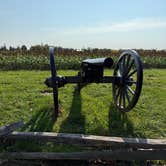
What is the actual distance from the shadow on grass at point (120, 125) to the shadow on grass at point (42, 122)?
0.95 metres

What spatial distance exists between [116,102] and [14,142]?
2.30 m

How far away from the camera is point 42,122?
497 cm

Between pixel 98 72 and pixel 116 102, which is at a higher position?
pixel 98 72

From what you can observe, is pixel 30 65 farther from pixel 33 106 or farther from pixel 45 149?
pixel 45 149

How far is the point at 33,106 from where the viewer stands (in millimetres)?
5973

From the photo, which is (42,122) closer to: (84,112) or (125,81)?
(84,112)

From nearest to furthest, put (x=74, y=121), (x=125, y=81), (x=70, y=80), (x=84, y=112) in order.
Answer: (x=74, y=121)
(x=70, y=80)
(x=125, y=81)
(x=84, y=112)

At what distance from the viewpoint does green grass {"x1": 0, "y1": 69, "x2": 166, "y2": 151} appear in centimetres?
478

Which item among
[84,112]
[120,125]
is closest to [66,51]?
[84,112]

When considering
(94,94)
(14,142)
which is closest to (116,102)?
(94,94)

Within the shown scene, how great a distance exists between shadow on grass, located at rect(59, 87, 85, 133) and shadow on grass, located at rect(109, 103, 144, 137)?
0.46 meters

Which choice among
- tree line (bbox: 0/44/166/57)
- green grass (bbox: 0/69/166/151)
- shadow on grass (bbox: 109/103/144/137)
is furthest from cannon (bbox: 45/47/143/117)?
tree line (bbox: 0/44/166/57)

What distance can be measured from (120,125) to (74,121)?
0.76 metres

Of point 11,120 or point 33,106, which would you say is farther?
point 33,106
